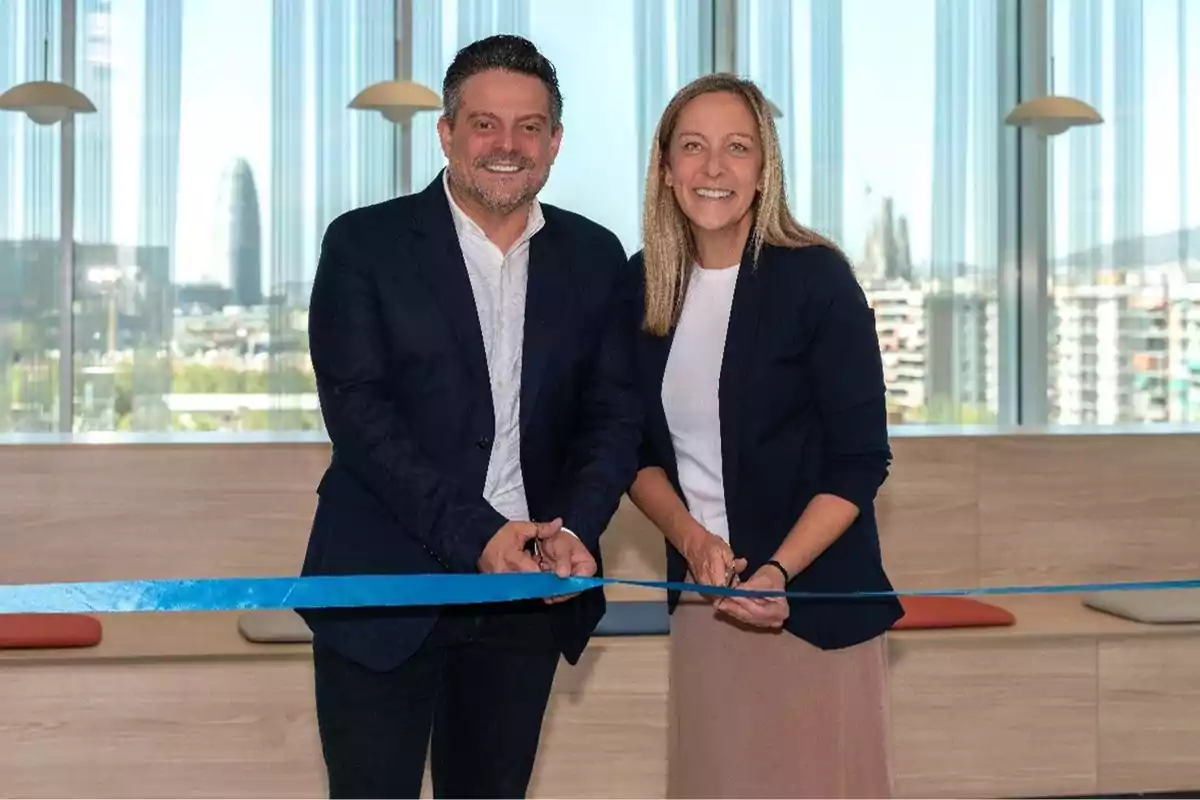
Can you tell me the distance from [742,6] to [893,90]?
3.89 ft

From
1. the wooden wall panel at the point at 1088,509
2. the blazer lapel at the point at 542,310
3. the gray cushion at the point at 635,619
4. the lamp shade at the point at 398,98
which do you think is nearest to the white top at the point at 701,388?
the blazer lapel at the point at 542,310

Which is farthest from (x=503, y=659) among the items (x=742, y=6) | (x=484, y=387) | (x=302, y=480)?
(x=742, y=6)

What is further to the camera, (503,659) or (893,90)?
(893,90)

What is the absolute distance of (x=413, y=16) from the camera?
9961 millimetres

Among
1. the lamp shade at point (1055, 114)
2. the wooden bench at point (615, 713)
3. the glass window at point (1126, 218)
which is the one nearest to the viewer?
the wooden bench at point (615, 713)

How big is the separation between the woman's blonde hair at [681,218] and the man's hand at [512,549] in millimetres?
426

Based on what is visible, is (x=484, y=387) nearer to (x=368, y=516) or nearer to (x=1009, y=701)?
(x=368, y=516)

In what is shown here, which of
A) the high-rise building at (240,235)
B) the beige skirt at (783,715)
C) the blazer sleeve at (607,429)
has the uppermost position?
the high-rise building at (240,235)

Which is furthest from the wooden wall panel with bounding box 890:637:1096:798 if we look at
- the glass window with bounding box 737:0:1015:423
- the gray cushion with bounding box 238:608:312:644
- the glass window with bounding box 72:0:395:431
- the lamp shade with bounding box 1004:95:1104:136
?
the glass window with bounding box 72:0:395:431

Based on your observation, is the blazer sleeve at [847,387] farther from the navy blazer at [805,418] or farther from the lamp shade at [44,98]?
the lamp shade at [44,98]

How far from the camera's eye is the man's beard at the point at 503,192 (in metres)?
2.42

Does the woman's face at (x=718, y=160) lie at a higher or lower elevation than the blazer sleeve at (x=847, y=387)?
higher

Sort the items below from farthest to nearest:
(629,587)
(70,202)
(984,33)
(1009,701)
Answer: (984,33) < (70,202) < (629,587) < (1009,701)

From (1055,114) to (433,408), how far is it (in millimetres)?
6912
